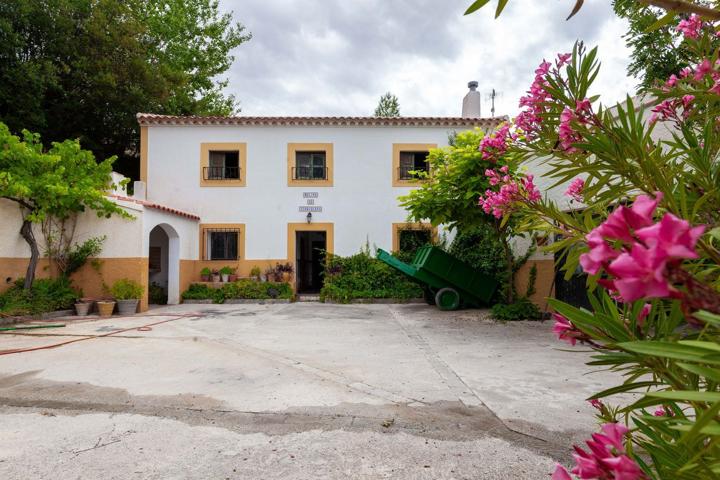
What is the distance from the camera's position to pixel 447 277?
9539 mm

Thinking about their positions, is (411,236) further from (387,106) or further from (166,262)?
(387,106)

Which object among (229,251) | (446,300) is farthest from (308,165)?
(446,300)

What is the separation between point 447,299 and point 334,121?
6.86 metres

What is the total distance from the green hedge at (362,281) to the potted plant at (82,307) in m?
5.90

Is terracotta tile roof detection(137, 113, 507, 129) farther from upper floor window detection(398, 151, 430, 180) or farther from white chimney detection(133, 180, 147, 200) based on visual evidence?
white chimney detection(133, 180, 147, 200)

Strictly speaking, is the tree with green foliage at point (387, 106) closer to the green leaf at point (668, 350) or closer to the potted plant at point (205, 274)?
the potted plant at point (205, 274)

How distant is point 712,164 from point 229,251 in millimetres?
12781

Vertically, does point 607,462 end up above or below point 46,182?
below

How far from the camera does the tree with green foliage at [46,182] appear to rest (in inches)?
319

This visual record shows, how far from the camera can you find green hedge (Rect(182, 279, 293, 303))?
11.8 m

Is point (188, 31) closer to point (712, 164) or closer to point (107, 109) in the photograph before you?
point (107, 109)

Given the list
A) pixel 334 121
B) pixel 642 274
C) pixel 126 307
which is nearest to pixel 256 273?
pixel 126 307

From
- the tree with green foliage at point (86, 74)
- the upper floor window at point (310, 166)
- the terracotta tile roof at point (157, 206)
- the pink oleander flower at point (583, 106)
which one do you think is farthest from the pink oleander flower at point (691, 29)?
the tree with green foliage at point (86, 74)

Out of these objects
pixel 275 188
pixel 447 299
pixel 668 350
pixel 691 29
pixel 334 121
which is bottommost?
pixel 447 299
